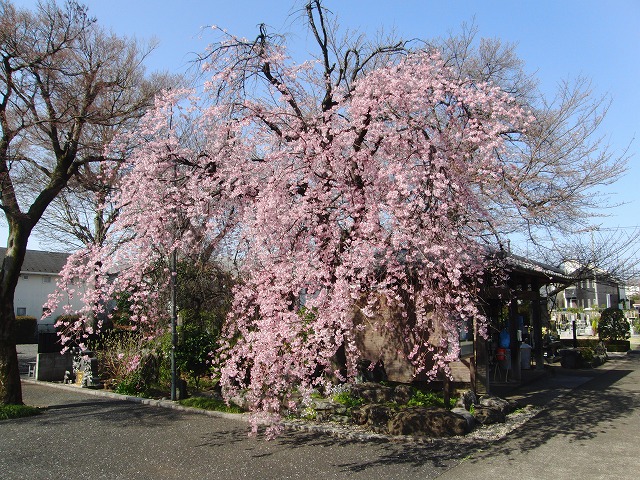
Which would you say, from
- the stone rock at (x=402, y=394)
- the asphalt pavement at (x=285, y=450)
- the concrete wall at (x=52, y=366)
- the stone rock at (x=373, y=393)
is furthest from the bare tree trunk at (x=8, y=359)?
the stone rock at (x=402, y=394)

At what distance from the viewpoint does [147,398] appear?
12031 mm

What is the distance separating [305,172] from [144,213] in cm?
292

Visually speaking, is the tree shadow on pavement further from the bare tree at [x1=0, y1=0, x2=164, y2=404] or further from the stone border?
the bare tree at [x1=0, y1=0, x2=164, y2=404]

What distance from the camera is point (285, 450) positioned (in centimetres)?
779

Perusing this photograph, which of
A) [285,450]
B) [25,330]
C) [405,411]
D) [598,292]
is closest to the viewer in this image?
[285,450]

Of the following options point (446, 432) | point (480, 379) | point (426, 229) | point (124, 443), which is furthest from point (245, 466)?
point (480, 379)

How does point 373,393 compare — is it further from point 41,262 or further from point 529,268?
point 41,262

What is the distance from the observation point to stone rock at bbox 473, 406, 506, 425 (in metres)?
9.08

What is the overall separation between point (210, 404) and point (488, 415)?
224 inches

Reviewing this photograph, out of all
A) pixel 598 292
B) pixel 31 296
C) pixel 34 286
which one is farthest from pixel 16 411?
pixel 598 292

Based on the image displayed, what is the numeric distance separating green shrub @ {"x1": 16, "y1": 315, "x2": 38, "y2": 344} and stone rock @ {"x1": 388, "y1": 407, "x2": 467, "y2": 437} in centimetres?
2926

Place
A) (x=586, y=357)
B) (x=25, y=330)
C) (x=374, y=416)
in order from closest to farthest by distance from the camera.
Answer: (x=374, y=416) → (x=586, y=357) → (x=25, y=330)

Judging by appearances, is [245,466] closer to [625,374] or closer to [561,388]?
[561,388]

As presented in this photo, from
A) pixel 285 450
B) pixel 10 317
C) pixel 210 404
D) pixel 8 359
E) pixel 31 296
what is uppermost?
pixel 31 296
